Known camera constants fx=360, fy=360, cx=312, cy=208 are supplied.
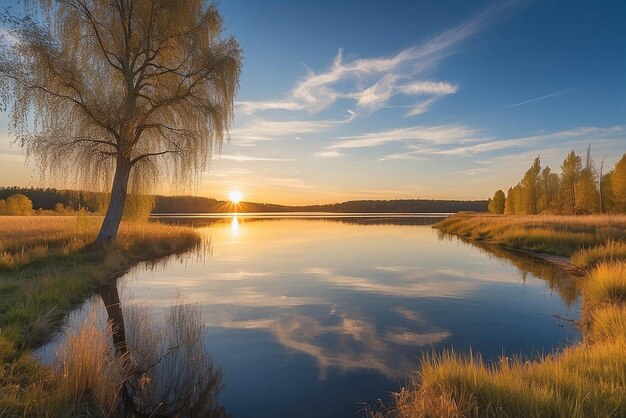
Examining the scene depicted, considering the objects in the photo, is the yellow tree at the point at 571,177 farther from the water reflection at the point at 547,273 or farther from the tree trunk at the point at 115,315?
the tree trunk at the point at 115,315

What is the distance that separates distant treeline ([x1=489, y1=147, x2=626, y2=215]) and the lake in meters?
41.2

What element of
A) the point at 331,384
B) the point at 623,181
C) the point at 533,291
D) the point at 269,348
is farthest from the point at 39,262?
the point at 623,181

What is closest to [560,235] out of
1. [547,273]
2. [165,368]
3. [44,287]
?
[547,273]

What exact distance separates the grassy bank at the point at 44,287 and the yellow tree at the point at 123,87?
2.20 metres

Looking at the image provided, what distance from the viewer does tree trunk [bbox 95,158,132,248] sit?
605 inches

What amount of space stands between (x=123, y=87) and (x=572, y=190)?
6066 centimetres

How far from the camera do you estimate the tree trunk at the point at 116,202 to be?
15.4m

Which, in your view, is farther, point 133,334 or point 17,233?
point 17,233

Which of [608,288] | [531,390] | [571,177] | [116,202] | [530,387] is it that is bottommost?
[530,387]

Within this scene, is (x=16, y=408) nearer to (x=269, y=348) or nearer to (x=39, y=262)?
(x=269, y=348)

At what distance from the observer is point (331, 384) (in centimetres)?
553

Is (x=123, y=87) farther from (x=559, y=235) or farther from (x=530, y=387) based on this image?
(x=559, y=235)

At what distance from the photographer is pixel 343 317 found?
9.09m

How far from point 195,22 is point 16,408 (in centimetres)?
1578
